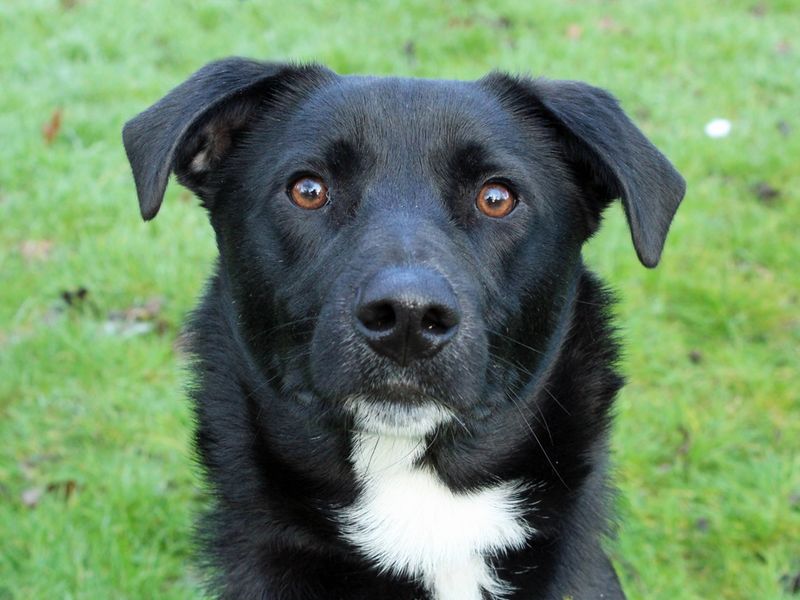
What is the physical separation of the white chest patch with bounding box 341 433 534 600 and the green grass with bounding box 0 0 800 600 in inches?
30.6

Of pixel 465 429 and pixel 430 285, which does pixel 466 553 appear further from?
pixel 430 285

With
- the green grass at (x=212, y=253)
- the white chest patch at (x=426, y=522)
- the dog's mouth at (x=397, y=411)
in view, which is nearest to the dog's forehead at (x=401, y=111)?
the dog's mouth at (x=397, y=411)

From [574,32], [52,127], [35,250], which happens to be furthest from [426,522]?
[574,32]

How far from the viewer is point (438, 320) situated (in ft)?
7.24

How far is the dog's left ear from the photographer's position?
8.14 feet

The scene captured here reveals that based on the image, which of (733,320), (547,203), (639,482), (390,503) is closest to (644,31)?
(733,320)

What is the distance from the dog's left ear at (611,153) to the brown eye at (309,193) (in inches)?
25.4

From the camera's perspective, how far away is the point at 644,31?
759 cm

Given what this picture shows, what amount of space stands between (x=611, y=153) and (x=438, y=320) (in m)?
0.70

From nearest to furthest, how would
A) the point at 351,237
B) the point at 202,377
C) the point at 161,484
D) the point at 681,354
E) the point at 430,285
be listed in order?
the point at 430,285
the point at 351,237
the point at 202,377
the point at 161,484
the point at 681,354

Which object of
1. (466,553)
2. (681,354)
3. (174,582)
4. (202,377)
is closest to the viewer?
(466,553)

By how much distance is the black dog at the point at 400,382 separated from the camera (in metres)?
2.46

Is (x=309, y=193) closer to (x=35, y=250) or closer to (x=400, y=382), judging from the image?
(x=400, y=382)

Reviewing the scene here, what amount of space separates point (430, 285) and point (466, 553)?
0.85 metres
